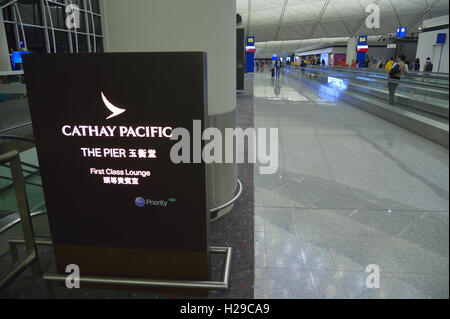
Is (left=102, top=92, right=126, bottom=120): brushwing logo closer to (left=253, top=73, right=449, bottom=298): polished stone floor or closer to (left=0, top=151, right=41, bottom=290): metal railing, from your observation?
(left=0, top=151, right=41, bottom=290): metal railing

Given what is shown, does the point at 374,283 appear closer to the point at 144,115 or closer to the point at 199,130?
the point at 199,130

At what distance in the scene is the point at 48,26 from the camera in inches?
643

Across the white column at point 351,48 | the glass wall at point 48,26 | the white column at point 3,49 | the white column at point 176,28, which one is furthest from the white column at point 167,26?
the white column at point 351,48

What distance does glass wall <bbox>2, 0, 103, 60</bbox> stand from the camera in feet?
47.5

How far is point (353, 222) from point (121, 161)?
8.74 feet

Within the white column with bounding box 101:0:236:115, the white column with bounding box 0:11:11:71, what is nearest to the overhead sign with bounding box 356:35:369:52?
the white column with bounding box 0:11:11:71

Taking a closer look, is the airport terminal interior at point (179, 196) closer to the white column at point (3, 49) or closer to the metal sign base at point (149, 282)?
the metal sign base at point (149, 282)

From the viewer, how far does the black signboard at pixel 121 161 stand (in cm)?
213

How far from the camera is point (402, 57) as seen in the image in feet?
34.1

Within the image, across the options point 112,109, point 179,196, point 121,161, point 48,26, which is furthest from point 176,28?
point 48,26

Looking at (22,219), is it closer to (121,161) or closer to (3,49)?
(121,161)
